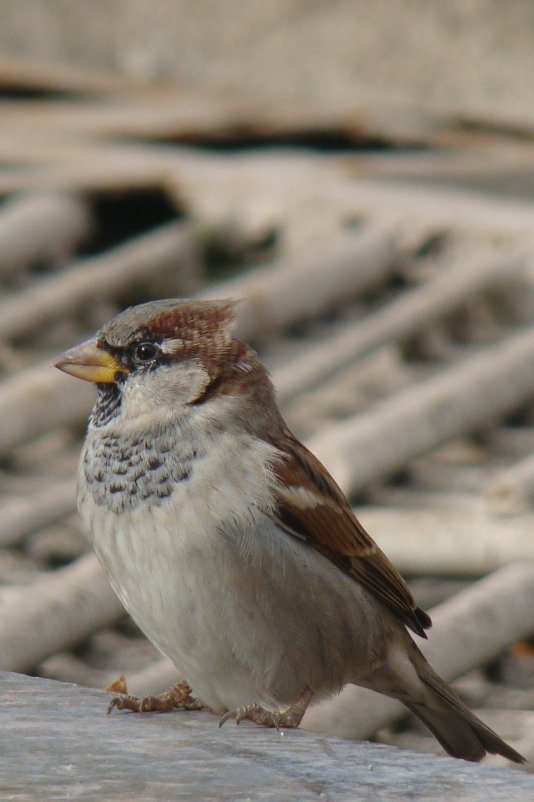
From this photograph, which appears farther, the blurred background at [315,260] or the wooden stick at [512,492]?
the wooden stick at [512,492]

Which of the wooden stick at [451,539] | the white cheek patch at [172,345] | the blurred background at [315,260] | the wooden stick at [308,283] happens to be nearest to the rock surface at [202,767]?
the white cheek patch at [172,345]

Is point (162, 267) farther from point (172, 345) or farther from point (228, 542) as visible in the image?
point (228, 542)

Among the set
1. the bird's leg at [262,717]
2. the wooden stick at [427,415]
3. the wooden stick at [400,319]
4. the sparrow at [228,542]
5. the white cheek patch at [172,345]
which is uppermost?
the wooden stick at [400,319]

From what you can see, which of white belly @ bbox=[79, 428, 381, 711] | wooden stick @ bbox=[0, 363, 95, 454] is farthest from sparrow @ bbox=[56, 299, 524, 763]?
wooden stick @ bbox=[0, 363, 95, 454]

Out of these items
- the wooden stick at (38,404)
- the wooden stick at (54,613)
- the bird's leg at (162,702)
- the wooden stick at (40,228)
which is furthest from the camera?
the wooden stick at (40,228)

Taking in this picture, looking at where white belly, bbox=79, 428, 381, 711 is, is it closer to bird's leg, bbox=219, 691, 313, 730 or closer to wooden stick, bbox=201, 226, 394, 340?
bird's leg, bbox=219, 691, 313, 730

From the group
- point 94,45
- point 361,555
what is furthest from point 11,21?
point 361,555

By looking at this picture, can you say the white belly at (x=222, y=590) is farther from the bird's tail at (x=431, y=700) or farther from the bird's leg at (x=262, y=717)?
the bird's tail at (x=431, y=700)

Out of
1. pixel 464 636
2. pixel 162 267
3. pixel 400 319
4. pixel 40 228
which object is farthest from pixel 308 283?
pixel 464 636
